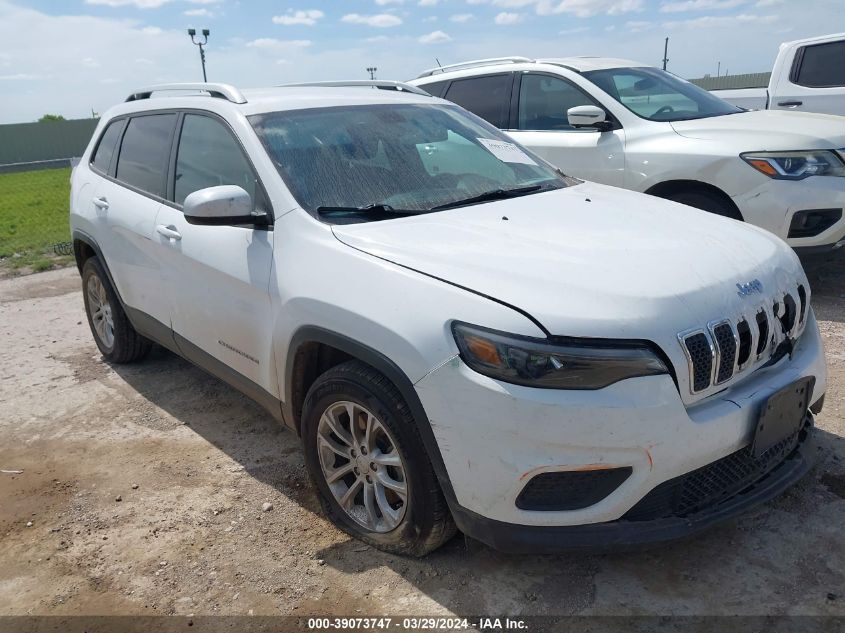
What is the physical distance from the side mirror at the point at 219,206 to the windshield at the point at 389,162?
8.4 inches

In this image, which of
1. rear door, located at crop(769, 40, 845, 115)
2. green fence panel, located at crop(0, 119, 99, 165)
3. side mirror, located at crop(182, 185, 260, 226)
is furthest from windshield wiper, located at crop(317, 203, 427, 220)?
green fence panel, located at crop(0, 119, 99, 165)

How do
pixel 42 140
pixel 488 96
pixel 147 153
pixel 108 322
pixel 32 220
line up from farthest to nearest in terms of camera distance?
1. pixel 42 140
2. pixel 32 220
3. pixel 488 96
4. pixel 108 322
5. pixel 147 153

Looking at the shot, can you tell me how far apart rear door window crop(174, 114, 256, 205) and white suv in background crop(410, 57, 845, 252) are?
3.11 meters

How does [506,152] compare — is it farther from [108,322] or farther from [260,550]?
[108,322]

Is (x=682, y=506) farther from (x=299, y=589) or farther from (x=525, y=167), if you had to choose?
(x=525, y=167)

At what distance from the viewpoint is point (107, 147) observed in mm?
4832

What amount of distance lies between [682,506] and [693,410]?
1.09ft

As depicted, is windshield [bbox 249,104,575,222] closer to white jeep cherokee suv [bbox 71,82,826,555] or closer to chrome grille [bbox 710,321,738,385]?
white jeep cherokee suv [bbox 71,82,826,555]

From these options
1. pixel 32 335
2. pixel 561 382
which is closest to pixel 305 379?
pixel 561 382

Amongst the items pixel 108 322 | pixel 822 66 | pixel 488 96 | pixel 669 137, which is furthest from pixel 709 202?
pixel 108 322

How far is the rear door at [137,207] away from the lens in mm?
4020

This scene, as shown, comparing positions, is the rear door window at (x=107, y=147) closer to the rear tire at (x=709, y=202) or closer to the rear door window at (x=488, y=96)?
the rear door window at (x=488, y=96)

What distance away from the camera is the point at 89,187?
4.82 metres

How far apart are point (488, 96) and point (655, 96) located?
1.50 meters
